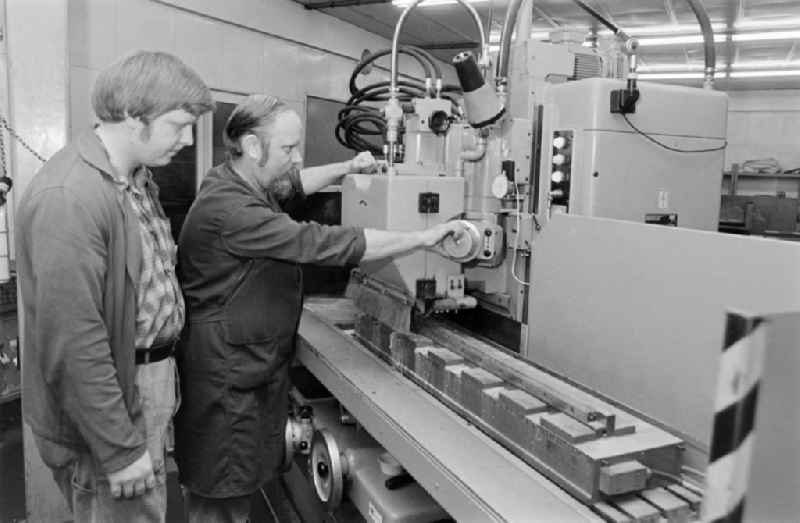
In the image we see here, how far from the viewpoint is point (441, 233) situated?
5.64 ft

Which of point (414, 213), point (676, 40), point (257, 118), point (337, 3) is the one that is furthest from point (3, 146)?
point (676, 40)

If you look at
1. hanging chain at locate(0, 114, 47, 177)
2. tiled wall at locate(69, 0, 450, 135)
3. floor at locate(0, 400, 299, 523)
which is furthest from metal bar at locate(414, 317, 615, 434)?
tiled wall at locate(69, 0, 450, 135)

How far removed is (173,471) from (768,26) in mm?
5138

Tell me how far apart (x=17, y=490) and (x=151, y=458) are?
1.67 meters

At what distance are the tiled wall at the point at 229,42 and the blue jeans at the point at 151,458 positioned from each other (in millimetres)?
2020

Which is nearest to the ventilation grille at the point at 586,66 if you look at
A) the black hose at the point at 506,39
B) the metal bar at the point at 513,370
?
the black hose at the point at 506,39

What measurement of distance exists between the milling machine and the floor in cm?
58

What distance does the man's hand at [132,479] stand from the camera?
52.6 inches

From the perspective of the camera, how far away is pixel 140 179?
1598mm

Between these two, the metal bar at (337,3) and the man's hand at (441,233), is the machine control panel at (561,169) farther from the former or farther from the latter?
the metal bar at (337,3)

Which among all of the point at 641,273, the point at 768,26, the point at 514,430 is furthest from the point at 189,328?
the point at 768,26

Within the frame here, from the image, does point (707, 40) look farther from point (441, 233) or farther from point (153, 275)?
point (153, 275)

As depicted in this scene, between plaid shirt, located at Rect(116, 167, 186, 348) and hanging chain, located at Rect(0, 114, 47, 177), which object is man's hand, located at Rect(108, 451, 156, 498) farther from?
hanging chain, located at Rect(0, 114, 47, 177)

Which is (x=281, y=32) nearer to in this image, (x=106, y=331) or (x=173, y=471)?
(x=173, y=471)
